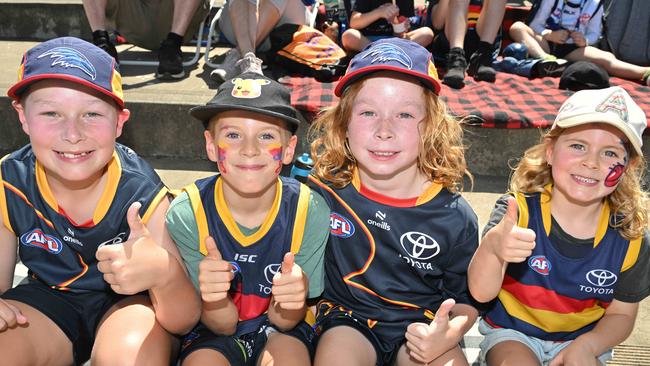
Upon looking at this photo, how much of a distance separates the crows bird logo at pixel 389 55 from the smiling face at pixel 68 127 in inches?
33.2

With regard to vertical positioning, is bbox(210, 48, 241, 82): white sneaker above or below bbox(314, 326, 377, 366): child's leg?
above

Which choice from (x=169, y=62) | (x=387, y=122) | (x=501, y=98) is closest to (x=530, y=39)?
(x=501, y=98)

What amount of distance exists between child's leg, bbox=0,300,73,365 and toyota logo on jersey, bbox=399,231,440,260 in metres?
1.11

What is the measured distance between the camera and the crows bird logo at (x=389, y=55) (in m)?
1.92

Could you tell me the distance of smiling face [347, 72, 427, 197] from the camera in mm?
1933

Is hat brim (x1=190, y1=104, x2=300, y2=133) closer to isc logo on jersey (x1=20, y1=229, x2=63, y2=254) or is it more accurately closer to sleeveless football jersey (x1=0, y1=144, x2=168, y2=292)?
sleeveless football jersey (x1=0, y1=144, x2=168, y2=292)

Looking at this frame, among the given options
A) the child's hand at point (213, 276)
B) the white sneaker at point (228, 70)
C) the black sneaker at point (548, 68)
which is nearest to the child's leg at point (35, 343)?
the child's hand at point (213, 276)

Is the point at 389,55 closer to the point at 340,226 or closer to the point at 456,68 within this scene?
the point at 340,226

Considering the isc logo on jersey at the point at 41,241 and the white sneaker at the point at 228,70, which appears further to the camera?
the white sneaker at the point at 228,70

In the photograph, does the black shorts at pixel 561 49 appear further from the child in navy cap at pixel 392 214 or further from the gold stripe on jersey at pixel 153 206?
the gold stripe on jersey at pixel 153 206

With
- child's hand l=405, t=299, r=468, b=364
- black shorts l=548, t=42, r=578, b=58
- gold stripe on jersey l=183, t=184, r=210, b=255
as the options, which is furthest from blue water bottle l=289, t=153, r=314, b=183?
black shorts l=548, t=42, r=578, b=58

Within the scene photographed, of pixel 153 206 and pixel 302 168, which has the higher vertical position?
pixel 153 206

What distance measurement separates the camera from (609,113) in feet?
5.99

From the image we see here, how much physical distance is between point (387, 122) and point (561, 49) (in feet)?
9.66
